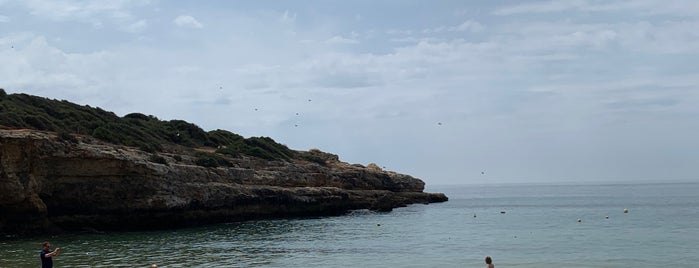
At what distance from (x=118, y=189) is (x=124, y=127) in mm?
16660

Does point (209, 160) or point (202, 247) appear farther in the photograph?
point (209, 160)

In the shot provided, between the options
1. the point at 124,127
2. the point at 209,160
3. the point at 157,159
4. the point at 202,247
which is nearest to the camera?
the point at 202,247

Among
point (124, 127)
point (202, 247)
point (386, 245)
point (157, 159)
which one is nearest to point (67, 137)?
point (157, 159)

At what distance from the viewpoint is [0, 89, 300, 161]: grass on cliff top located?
166ft

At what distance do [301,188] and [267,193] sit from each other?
5669 millimetres

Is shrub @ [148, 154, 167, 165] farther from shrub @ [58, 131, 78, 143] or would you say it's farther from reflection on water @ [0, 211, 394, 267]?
shrub @ [58, 131, 78, 143]

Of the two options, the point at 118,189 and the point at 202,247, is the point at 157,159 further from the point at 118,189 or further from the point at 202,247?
the point at 202,247

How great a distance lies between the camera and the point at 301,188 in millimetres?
64188

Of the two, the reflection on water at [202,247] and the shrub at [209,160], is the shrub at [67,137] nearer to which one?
the reflection on water at [202,247]

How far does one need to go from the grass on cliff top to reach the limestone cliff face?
3.08 m

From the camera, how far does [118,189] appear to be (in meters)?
45.6

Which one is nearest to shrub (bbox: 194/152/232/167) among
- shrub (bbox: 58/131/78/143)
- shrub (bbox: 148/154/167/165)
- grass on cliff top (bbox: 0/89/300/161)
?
grass on cliff top (bbox: 0/89/300/161)

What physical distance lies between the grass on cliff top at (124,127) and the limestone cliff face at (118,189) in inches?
121

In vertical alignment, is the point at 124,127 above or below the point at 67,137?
above
